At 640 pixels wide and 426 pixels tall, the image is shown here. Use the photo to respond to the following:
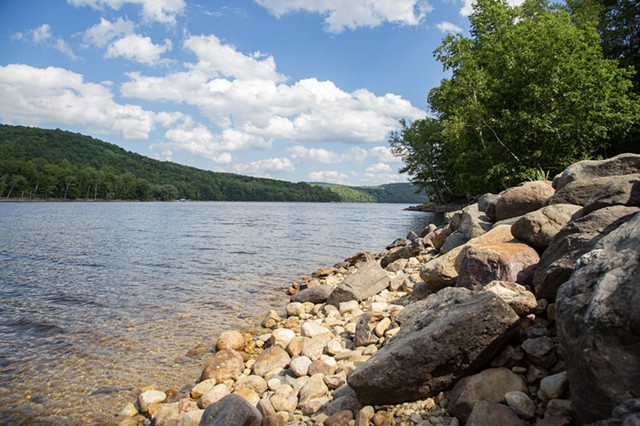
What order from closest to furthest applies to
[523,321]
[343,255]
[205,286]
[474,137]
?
Result: 1. [523,321]
2. [205,286]
3. [343,255]
4. [474,137]

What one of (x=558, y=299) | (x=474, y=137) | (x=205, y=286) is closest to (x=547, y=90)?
(x=474, y=137)

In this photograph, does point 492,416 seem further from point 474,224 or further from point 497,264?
point 474,224

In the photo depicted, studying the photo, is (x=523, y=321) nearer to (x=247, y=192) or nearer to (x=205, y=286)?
(x=205, y=286)

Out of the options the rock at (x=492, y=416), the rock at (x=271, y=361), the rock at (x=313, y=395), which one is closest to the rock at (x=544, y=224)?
the rock at (x=492, y=416)

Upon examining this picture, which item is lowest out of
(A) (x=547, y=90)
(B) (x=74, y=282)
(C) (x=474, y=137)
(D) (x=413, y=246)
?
Result: (B) (x=74, y=282)

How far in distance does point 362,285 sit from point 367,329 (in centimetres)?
321

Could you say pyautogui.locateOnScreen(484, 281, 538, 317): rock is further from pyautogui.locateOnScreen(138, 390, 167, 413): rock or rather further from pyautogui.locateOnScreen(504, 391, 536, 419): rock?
pyautogui.locateOnScreen(138, 390, 167, 413): rock

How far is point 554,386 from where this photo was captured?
143 inches

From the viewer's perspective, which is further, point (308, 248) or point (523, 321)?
point (308, 248)

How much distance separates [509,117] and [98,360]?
25.1m

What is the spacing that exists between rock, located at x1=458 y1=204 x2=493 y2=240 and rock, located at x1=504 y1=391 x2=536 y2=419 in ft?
24.4

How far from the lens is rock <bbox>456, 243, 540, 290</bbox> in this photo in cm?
601

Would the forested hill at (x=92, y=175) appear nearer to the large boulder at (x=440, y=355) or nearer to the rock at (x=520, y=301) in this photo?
the large boulder at (x=440, y=355)

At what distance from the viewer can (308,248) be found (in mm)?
25016
